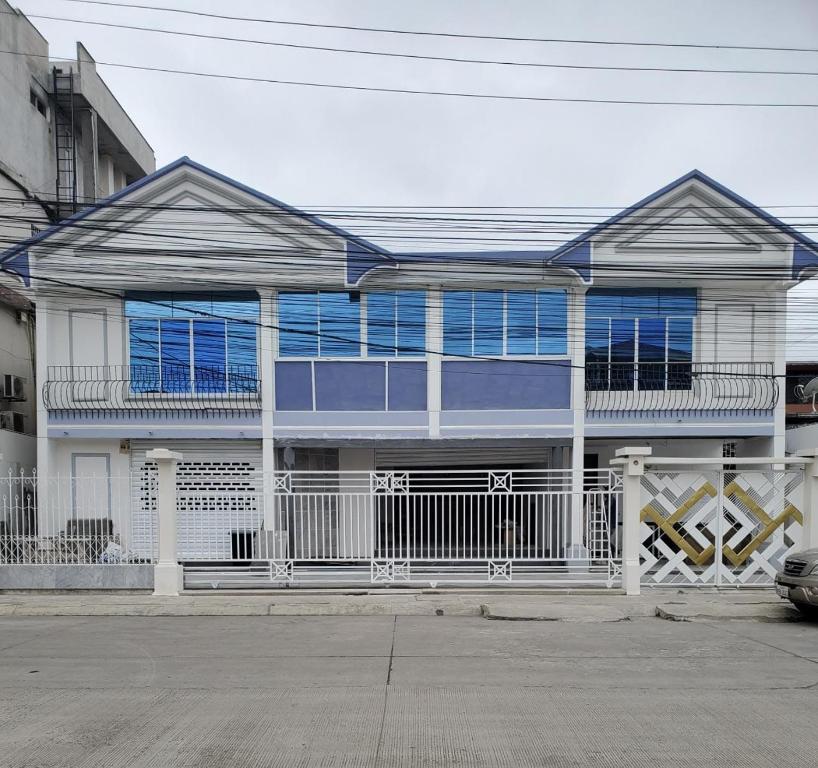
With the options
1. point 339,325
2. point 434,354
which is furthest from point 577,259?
point 339,325

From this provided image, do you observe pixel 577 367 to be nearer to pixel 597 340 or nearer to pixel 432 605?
pixel 597 340

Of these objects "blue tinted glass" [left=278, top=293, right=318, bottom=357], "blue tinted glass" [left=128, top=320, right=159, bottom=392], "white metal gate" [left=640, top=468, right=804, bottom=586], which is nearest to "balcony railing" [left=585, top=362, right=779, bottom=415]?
"white metal gate" [left=640, top=468, right=804, bottom=586]

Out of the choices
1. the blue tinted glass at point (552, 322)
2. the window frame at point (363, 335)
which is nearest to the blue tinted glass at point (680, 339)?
the blue tinted glass at point (552, 322)

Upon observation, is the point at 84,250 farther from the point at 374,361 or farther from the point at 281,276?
the point at 374,361

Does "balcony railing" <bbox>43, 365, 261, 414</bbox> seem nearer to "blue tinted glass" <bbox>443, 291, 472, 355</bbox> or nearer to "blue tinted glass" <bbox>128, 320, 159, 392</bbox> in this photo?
"blue tinted glass" <bbox>128, 320, 159, 392</bbox>

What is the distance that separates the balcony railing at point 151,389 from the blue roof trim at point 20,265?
1984 millimetres

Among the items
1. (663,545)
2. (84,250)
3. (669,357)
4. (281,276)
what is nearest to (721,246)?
(669,357)

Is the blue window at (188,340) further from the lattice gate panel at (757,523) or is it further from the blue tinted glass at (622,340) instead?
the lattice gate panel at (757,523)

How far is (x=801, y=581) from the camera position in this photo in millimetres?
8258

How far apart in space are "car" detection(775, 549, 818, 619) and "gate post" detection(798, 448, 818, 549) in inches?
57.3

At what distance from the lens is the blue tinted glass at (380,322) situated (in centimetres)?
1418

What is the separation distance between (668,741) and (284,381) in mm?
10972

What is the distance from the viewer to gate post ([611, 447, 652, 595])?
9.78 meters

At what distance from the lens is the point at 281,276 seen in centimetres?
1405
